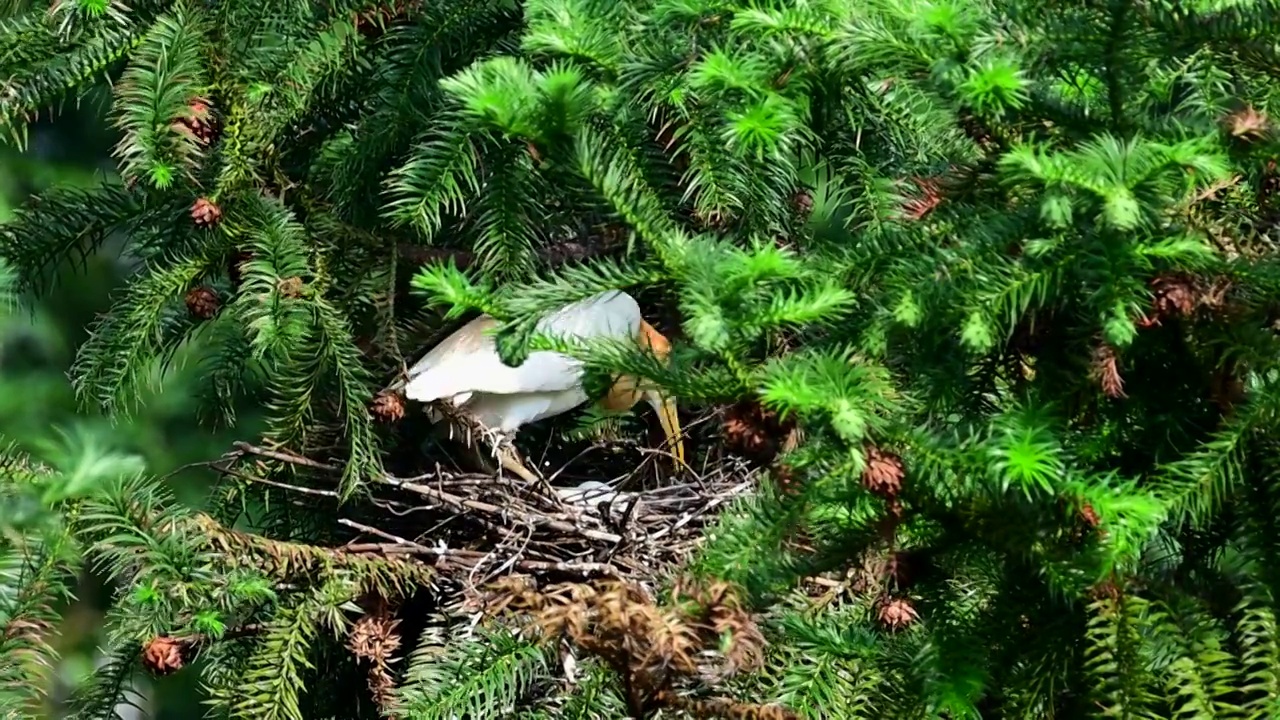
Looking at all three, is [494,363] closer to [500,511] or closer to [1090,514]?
[500,511]

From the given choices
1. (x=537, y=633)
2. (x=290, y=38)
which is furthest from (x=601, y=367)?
(x=290, y=38)

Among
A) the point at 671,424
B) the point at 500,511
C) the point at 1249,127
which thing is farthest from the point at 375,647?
the point at 1249,127

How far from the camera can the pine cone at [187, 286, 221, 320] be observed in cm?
110

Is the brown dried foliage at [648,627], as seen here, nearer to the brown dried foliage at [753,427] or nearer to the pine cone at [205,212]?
the brown dried foliage at [753,427]

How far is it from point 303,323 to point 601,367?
1.32 feet

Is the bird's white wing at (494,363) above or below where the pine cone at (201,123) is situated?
below

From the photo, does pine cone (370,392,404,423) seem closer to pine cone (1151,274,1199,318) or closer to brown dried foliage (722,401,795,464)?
brown dried foliage (722,401,795,464)

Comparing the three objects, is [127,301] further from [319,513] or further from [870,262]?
[870,262]

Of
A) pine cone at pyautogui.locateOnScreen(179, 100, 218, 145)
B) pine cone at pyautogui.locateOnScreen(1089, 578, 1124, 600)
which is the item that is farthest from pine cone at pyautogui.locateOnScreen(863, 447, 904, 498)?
pine cone at pyautogui.locateOnScreen(179, 100, 218, 145)

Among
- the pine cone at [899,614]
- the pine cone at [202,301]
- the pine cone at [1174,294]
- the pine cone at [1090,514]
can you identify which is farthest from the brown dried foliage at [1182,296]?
the pine cone at [202,301]

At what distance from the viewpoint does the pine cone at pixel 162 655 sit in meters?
0.95

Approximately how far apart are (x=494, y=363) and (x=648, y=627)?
31.6 inches

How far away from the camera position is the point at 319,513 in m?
1.30

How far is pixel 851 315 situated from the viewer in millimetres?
739
